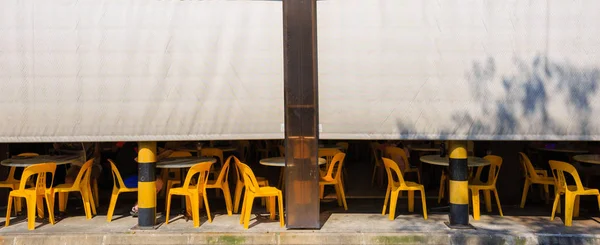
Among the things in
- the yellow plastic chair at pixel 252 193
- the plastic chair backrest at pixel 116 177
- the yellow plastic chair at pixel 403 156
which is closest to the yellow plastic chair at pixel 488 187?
the yellow plastic chair at pixel 403 156

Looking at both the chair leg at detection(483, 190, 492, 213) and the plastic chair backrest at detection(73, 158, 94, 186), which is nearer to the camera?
the plastic chair backrest at detection(73, 158, 94, 186)

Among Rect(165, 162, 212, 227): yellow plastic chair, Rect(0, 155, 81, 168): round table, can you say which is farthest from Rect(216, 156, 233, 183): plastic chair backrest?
Rect(0, 155, 81, 168): round table

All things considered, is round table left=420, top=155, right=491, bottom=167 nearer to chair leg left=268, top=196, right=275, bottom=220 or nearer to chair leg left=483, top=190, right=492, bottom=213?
chair leg left=483, top=190, right=492, bottom=213

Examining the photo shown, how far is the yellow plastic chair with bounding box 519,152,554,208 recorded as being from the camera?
7402 millimetres

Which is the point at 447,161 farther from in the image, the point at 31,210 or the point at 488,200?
the point at 31,210

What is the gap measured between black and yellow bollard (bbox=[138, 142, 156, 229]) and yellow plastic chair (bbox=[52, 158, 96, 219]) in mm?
911

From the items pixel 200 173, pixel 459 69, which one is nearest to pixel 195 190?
pixel 200 173

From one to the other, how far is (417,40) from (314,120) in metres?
1.49

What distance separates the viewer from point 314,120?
20.9 feet

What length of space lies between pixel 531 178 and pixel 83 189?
19.6ft

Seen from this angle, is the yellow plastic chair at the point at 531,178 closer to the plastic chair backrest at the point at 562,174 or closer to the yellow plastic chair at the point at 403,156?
the plastic chair backrest at the point at 562,174

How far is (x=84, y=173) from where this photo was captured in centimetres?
730

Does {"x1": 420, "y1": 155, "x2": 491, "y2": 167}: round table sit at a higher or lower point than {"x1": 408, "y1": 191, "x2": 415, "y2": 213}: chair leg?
higher

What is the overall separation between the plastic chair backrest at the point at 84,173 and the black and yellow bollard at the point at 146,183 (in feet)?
2.96
